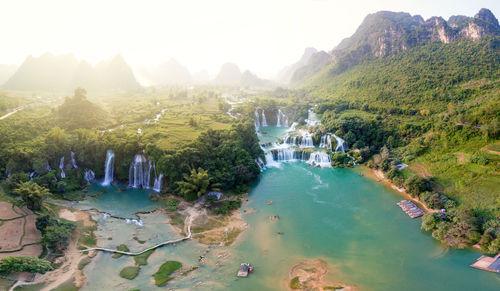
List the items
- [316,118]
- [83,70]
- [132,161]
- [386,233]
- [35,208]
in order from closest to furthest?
[35,208] < [386,233] < [132,161] < [316,118] < [83,70]

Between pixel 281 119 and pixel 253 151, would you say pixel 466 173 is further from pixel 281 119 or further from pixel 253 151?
pixel 281 119

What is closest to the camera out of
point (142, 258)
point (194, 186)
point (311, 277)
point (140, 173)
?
point (311, 277)

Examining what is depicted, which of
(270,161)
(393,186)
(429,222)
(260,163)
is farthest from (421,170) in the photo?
(260,163)

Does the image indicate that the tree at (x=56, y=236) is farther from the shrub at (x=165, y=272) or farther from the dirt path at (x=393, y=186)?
the dirt path at (x=393, y=186)

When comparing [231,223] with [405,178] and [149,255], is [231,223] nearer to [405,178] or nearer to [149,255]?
[149,255]

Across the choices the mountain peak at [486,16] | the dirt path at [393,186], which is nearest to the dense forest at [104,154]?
the dirt path at [393,186]

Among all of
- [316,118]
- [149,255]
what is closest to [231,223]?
[149,255]
